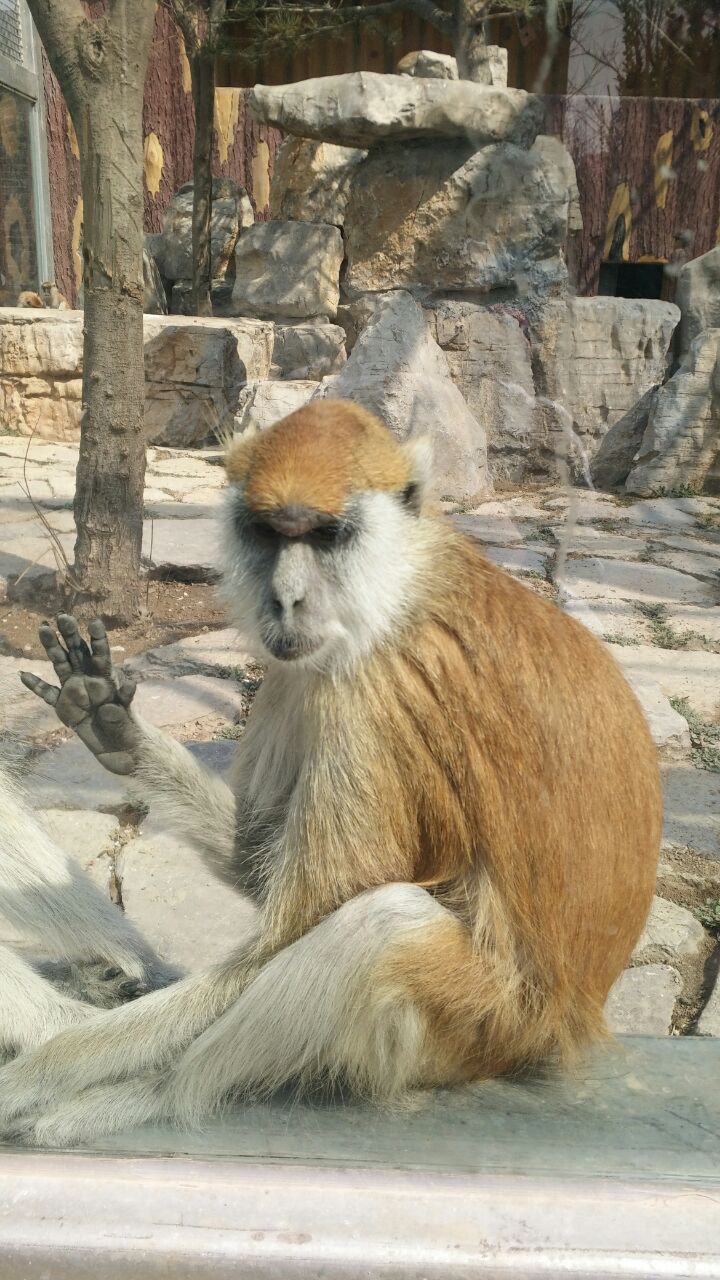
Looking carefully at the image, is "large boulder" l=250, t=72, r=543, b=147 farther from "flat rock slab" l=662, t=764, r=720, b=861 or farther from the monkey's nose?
"flat rock slab" l=662, t=764, r=720, b=861

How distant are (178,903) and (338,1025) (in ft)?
3.54

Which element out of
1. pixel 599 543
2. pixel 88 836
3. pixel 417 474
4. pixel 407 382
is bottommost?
pixel 88 836

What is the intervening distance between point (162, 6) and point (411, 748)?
2468 millimetres

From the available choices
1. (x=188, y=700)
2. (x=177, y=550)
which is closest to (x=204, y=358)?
(x=177, y=550)

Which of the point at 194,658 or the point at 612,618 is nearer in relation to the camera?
the point at 194,658

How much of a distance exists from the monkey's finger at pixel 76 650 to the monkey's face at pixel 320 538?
307mm

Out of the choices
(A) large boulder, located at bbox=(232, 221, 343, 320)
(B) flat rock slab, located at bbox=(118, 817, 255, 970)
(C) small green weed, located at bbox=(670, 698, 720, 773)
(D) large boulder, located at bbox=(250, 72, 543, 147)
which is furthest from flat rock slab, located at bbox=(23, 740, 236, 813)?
(A) large boulder, located at bbox=(232, 221, 343, 320)

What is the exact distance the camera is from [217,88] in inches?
91.7

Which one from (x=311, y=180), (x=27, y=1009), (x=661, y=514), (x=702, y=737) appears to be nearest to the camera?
(x=27, y=1009)

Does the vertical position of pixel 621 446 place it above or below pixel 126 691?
above

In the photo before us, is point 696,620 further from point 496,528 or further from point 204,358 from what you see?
point 204,358

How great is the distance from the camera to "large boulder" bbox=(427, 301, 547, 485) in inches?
176

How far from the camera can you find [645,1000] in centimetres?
226

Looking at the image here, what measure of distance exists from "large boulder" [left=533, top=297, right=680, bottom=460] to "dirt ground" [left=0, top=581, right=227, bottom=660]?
237cm
